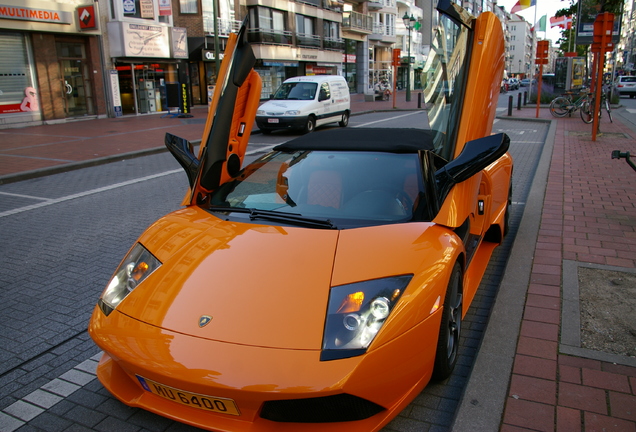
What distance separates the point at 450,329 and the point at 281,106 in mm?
14875

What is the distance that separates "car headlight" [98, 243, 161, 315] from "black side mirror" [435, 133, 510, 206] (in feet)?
5.67

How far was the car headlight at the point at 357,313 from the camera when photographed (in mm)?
2156

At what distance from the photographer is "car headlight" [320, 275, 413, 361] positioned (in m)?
2.16

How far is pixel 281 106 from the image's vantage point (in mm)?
17031

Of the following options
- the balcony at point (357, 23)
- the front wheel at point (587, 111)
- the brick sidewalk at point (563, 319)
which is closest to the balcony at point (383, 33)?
the balcony at point (357, 23)

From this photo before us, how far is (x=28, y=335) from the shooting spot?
11.6 ft

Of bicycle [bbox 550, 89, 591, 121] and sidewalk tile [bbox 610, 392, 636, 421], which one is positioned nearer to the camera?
sidewalk tile [bbox 610, 392, 636, 421]

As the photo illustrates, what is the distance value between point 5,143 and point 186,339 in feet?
→ 49.2

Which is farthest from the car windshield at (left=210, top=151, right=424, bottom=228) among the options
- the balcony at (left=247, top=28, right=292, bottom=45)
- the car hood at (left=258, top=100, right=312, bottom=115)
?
the balcony at (left=247, top=28, right=292, bottom=45)

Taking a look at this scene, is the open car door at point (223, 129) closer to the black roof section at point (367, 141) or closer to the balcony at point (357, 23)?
the black roof section at point (367, 141)

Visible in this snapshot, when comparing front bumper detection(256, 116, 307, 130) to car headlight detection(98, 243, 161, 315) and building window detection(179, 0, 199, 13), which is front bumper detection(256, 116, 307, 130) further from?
building window detection(179, 0, 199, 13)

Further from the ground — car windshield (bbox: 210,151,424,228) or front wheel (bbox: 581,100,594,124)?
car windshield (bbox: 210,151,424,228)

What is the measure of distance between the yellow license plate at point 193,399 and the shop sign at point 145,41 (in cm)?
2319

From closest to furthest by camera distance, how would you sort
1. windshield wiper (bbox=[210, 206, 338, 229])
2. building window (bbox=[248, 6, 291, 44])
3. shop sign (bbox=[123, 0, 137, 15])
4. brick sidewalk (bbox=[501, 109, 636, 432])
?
brick sidewalk (bbox=[501, 109, 636, 432]), windshield wiper (bbox=[210, 206, 338, 229]), shop sign (bbox=[123, 0, 137, 15]), building window (bbox=[248, 6, 291, 44])
